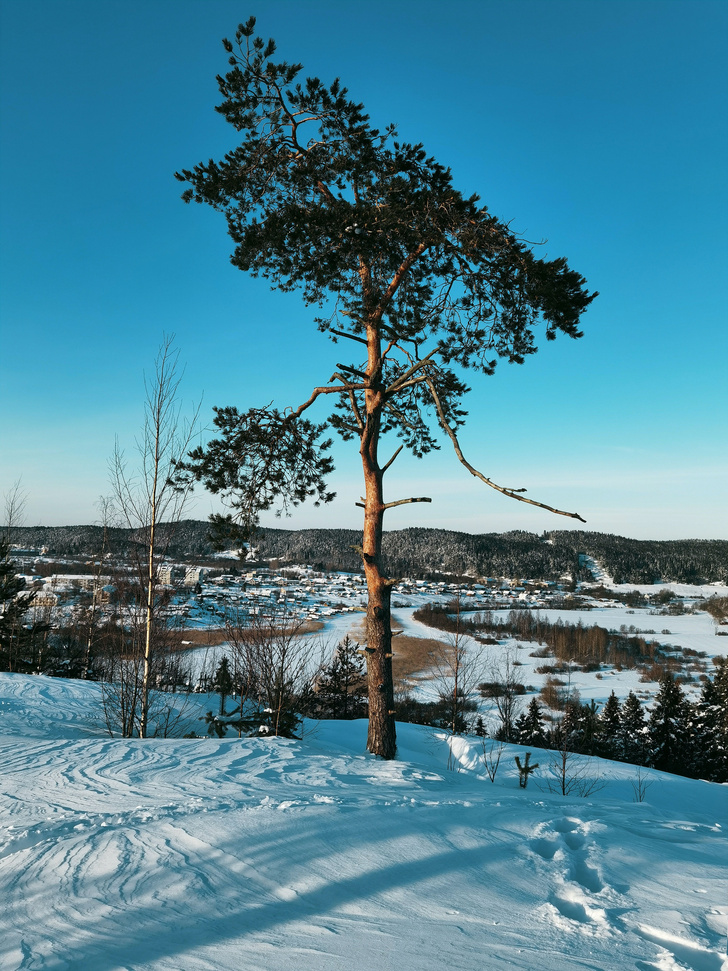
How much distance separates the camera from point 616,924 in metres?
2.43

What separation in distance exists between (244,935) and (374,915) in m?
0.60

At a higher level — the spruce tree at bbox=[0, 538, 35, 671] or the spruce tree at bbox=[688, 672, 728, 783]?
the spruce tree at bbox=[0, 538, 35, 671]

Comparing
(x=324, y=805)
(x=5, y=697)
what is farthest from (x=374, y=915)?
(x=5, y=697)

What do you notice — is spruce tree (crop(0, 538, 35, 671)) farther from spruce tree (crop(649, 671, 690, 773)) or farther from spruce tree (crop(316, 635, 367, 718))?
spruce tree (crop(649, 671, 690, 773))

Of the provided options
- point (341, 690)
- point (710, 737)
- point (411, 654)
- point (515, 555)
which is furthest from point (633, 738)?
point (515, 555)

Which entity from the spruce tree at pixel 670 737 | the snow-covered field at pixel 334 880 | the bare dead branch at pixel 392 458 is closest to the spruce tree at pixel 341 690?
the spruce tree at pixel 670 737

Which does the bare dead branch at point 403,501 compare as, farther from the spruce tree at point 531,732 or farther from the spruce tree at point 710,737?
the spruce tree at point 710,737

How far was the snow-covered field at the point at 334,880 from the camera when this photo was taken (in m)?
2.15

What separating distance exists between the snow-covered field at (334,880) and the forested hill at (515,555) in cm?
10961

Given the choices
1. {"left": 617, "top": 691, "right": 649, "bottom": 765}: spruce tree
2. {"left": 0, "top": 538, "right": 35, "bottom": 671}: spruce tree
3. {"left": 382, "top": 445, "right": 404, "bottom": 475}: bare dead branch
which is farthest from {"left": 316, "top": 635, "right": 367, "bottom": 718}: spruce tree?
{"left": 382, "top": 445, "right": 404, "bottom": 475}: bare dead branch

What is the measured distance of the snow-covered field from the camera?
2148 mm

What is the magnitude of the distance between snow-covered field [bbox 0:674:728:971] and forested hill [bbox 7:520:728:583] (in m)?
110

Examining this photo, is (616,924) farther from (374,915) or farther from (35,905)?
(35,905)

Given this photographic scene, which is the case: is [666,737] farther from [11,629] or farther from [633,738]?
[11,629]
